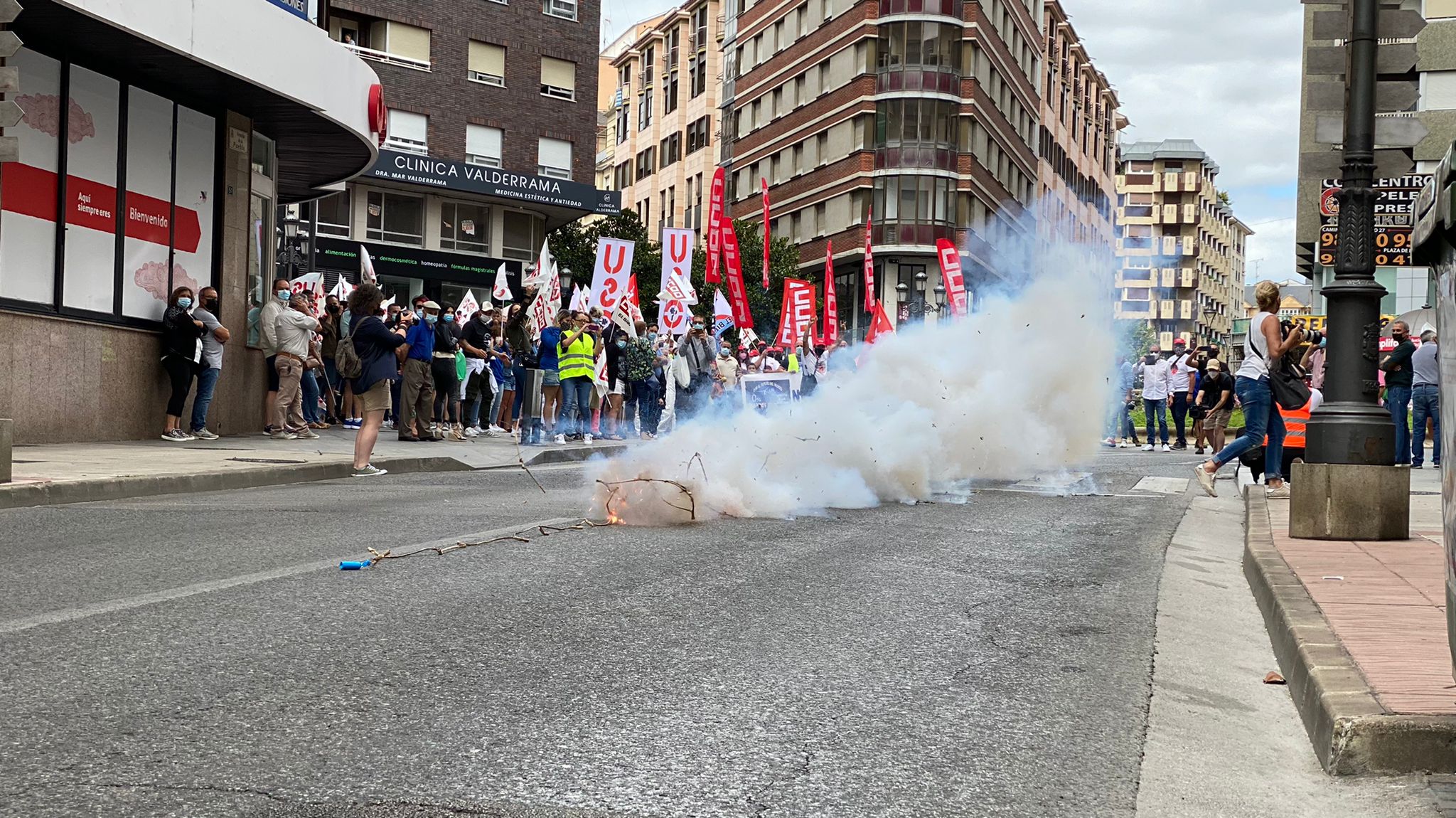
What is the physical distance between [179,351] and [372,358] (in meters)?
4.23

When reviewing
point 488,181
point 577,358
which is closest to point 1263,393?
point 577,358

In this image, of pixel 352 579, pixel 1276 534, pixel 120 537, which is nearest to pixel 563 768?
pixel 352 579

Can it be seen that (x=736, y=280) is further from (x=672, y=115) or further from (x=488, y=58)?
(x=672, y=115)

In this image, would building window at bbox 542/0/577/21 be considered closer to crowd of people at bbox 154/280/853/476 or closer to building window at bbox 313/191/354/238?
building window at bbox 313/191/354/238

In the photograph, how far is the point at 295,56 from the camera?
18.1 meters

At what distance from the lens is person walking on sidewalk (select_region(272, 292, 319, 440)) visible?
60.2 feet

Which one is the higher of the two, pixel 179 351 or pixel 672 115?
pixel 672 115

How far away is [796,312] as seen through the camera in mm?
36969

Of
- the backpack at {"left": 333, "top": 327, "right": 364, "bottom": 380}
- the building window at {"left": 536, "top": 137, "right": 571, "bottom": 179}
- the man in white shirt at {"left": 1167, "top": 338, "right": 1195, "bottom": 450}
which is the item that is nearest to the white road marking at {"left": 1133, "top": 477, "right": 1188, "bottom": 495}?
the man in white shirt at {"left": 1167, "top": 338, "right": 1195, "bottom": 450}

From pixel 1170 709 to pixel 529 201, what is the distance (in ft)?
136

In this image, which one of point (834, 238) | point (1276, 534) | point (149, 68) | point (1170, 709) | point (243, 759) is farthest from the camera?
point (834, 238)

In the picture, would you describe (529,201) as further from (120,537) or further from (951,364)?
(120,537)

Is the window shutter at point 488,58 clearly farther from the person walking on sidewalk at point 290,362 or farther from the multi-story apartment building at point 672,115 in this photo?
the multi-story apartment building at point 672,115

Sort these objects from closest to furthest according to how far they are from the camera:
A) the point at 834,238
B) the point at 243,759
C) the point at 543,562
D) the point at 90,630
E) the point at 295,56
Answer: the point at 243,759
the point at 90,630
the point at 543,562
the point at 295,56
the point at 834,238
